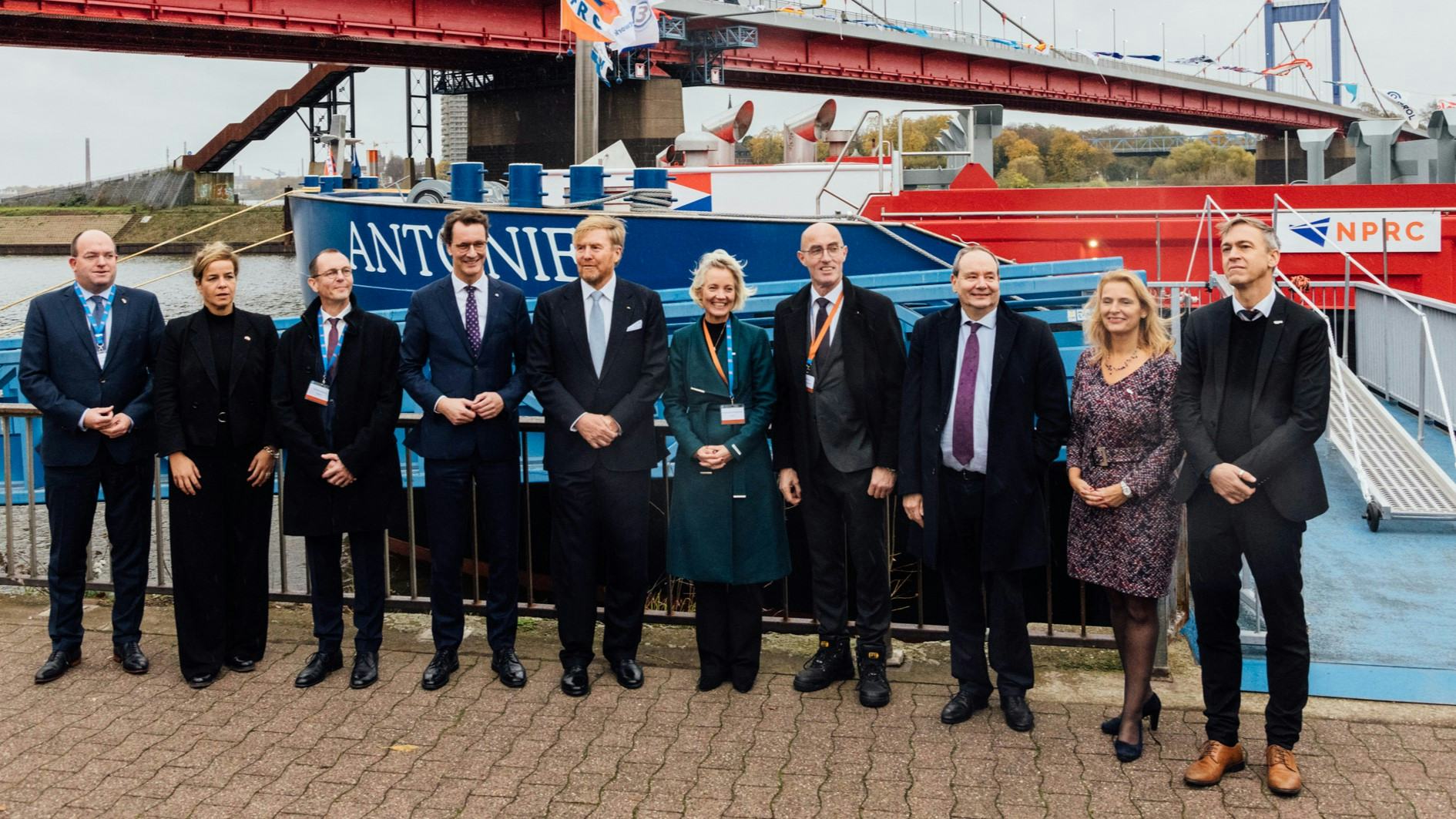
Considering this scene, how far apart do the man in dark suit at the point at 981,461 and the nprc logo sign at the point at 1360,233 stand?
442 inches

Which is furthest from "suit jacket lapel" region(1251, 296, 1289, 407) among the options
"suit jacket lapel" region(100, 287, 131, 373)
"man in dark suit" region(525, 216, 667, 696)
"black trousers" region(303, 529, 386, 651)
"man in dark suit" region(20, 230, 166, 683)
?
"suit jacket lapel" region(100, 287, 131, 373)

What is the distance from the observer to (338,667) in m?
5.47

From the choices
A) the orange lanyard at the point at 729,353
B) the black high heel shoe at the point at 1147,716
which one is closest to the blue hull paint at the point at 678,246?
the orange lanyard at the point at 729,353

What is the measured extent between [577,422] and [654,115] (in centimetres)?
3717

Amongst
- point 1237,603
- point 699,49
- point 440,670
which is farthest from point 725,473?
point 699,49

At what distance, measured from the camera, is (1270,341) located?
418cm

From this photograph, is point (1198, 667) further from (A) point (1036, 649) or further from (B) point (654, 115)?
(B) point (654, 115)

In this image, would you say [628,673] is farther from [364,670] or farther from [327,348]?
[327,348]

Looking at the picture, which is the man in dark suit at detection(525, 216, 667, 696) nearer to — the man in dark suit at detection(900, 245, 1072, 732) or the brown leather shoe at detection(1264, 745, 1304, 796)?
the man in dark suit at detection(900, 245, 1072, 732)

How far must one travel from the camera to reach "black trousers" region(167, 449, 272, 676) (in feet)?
17.5

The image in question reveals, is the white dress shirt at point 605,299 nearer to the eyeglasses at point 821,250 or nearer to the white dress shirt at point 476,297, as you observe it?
the white dress shirt at point 476,297

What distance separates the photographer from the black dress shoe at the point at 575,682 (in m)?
5.12

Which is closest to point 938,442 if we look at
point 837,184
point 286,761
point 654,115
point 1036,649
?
point 1036,649

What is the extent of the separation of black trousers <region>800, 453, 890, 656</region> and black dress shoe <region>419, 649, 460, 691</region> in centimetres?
148
